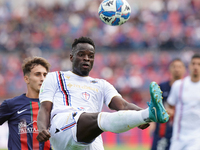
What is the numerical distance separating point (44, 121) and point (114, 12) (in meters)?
2.22

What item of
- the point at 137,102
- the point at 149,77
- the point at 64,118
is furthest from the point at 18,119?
the point at 149,77

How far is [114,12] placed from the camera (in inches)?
226

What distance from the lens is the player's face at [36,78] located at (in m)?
5.72

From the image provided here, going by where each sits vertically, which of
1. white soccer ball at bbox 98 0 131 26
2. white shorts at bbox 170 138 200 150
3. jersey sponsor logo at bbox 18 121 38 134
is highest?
white soccer ball at bbox 98 0 131 26

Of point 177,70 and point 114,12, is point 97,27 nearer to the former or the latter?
point 177,70

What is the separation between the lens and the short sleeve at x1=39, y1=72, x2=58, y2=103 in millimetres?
4715

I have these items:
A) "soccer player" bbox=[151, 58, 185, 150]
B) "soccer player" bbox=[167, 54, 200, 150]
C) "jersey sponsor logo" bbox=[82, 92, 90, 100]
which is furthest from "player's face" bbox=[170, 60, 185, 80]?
"jersey sponsor logo" bbox=[82, 92, 90, 100]

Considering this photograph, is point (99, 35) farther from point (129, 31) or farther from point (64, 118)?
point (64, 118)

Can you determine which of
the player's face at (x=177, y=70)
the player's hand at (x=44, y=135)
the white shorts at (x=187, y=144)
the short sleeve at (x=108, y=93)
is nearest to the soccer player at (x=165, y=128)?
the player's face at (x=177, y=70)

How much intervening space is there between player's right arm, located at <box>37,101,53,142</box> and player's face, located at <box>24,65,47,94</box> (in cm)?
109

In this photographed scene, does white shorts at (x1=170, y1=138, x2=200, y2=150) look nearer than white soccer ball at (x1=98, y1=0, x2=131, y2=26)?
No

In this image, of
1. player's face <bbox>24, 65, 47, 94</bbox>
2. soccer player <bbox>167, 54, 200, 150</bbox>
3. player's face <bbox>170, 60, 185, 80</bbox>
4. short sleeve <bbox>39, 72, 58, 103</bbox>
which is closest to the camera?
short sleeve <bbox>39, 72, 58, 103</bbox>

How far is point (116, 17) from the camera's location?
5805 mm

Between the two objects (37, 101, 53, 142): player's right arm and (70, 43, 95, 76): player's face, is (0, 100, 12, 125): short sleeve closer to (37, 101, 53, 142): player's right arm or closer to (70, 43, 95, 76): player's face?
(37, 101, 53, 142): player's right arm
